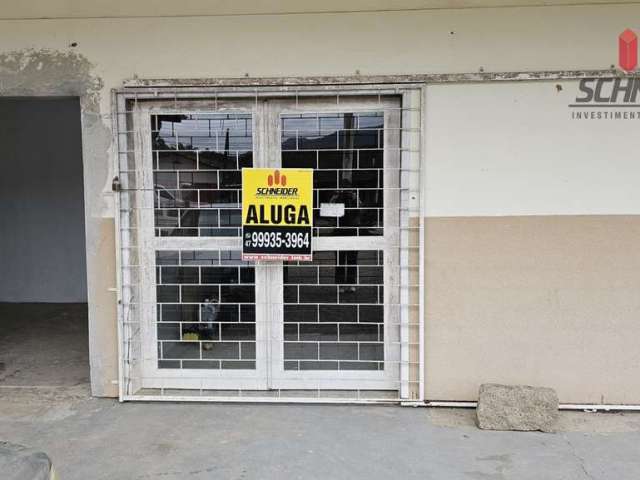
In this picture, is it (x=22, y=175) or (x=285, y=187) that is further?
(x=22, y=175)

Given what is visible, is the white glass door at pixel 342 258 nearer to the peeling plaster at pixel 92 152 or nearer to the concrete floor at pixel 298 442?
the concrete floor at pixel 298 442

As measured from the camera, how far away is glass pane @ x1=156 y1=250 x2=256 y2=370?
351 cm

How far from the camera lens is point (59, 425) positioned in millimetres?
3150

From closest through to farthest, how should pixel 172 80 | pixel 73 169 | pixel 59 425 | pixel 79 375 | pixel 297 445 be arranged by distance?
pixel 297 445, pixel 59 425, pixel 172 80, pixel 79 375, pixel 73 169

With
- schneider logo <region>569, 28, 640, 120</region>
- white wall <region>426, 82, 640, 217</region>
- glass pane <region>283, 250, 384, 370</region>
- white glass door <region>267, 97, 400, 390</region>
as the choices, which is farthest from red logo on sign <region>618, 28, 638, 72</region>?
glass pane <region>283, 250, 384, 370</region>

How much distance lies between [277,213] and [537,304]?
184 cm

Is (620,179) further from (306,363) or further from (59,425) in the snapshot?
(59,425)

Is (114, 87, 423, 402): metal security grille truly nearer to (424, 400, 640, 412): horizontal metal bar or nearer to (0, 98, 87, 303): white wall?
(424, 400, 640, 412): horizontal metal bar

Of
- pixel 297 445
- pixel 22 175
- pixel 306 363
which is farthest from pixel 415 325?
pixel 22 175

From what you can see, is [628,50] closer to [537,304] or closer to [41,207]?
[537,304]

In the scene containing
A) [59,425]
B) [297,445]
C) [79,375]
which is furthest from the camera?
[79,375]

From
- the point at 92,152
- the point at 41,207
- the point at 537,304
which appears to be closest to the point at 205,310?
the point at 92,152

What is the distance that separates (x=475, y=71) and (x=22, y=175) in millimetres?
6728

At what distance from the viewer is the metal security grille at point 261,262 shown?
3.40 meters
